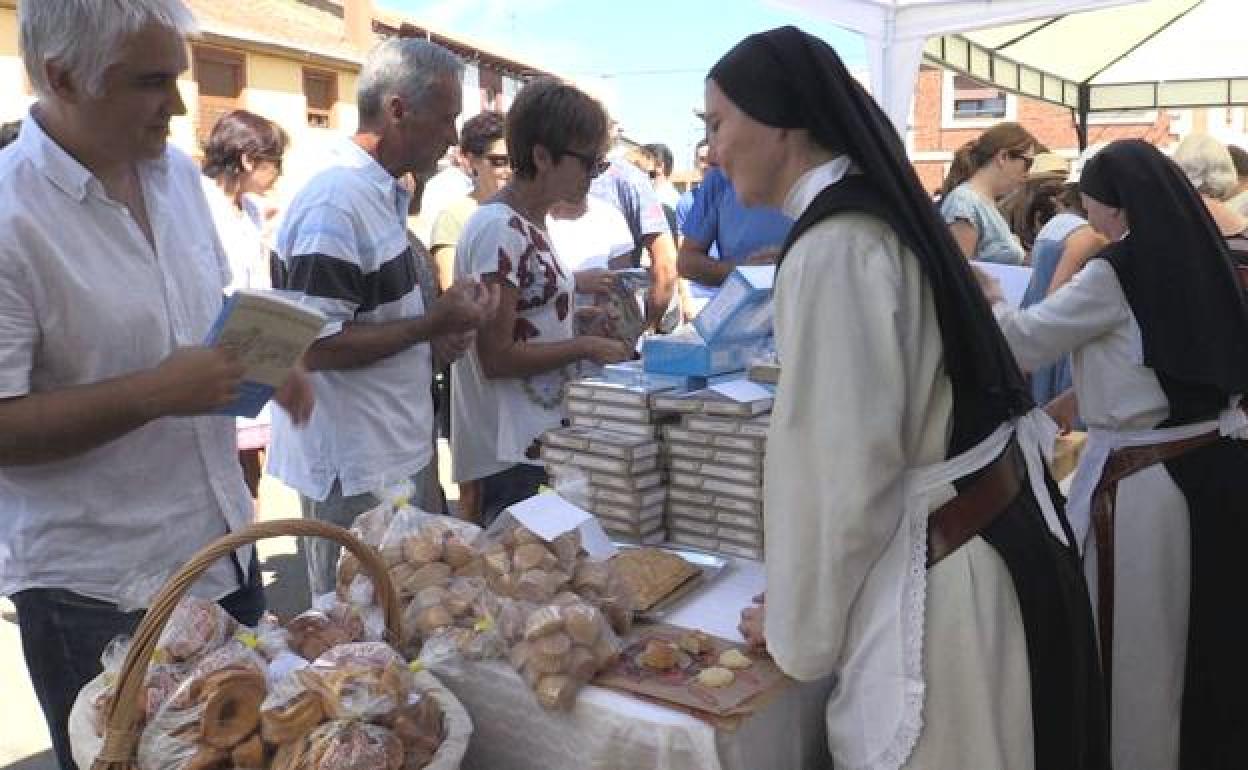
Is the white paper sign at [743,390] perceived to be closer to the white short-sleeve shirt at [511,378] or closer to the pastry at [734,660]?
the pastry at [734,660]

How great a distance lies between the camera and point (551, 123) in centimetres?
280

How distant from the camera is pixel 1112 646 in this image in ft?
8.98

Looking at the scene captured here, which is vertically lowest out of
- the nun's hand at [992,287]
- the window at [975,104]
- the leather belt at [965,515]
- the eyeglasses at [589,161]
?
the leather belt at [965,515]

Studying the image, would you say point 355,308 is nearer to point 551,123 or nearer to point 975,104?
point 551,123

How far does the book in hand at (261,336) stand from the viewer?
1623 millimetres

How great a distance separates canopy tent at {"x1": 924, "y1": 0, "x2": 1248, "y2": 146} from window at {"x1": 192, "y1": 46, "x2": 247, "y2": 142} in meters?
12.2

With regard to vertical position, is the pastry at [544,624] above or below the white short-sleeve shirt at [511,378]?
below

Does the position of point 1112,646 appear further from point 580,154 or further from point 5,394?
point 5,394

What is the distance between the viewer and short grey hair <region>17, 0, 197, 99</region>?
5.30 ft

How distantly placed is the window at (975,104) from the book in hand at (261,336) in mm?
31240

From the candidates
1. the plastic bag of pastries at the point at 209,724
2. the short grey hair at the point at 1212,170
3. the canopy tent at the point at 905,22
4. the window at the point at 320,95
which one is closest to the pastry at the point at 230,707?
the plastic bag of pastries at the point at 209,724

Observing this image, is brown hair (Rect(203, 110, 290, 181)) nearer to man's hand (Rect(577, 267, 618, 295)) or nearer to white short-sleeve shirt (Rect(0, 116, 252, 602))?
man's hand (Rect(577, 267, 618, 295))

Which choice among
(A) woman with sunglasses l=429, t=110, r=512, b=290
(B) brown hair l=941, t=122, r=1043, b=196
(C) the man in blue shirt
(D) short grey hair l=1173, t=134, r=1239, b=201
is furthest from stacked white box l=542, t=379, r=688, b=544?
(B) brown hair l=941, t=122, r=1043, b=196

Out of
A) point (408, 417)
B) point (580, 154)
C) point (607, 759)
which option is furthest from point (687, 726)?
point (580, 154)
